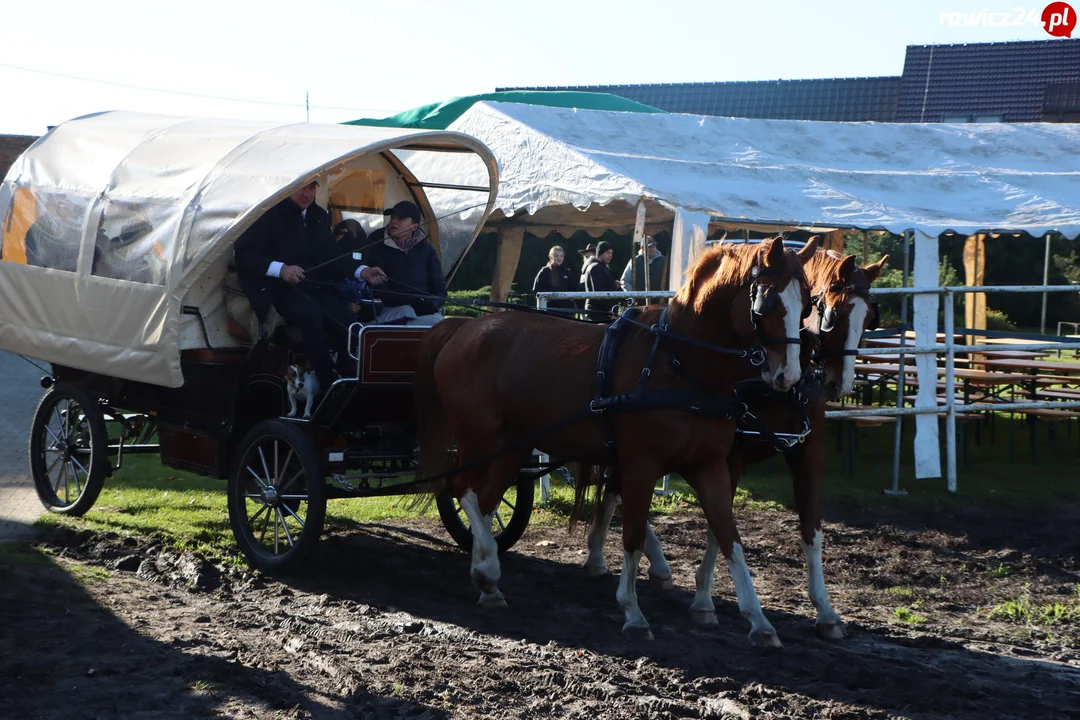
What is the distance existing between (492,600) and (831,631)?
1.70m

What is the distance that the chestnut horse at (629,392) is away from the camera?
Result: 5125 mm

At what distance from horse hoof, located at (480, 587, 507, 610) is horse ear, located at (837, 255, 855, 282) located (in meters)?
2.46

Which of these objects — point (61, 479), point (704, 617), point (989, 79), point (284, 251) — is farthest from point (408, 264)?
point (989, 79)

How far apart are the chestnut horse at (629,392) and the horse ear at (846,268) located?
0.21m

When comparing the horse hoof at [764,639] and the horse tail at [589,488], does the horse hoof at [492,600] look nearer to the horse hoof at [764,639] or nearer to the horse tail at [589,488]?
the horse tail at [589,488]

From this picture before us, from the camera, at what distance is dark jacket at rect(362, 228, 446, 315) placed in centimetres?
705

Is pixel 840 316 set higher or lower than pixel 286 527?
Answer: higher

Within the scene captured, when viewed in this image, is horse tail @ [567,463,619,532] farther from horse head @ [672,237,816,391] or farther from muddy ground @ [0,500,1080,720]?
horse head @ [672,237,816,391]

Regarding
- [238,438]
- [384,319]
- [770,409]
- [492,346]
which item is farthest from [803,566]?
[238,438]

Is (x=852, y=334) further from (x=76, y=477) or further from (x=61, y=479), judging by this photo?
(x=61, y=479)

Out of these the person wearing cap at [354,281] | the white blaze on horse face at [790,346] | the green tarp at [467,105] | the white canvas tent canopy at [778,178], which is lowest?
the white blaze on horse face at [790,346]

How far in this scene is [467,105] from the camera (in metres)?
15.4

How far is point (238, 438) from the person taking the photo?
6.70 m

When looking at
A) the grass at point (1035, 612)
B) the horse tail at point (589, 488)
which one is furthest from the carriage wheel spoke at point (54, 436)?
the grass at point (1035, 612)
